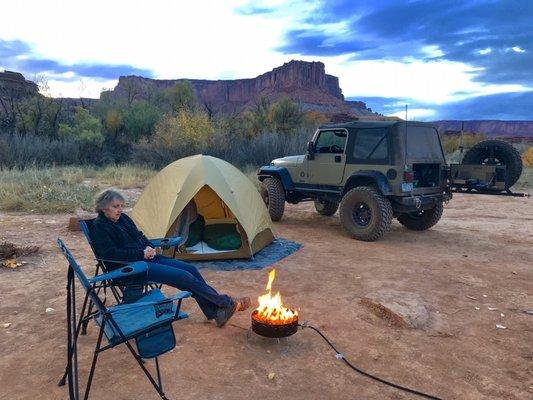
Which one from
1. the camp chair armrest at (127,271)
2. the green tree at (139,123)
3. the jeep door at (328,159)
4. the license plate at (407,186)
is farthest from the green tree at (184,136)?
the camp chair armrest at (127,271)

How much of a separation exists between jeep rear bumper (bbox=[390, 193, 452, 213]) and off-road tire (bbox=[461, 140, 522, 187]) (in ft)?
3.28

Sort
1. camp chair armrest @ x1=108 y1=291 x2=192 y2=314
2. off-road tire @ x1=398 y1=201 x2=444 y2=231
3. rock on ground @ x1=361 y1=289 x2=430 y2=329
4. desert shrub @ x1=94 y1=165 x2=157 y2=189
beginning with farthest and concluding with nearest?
1. desert shrub @ x1=94 y1=165 x2=157 y2=189
2. off-road tire @ x1=398 y1=201 x2=444 y2=231
3. rock on ground @ x1=361 y1=289 x2=430 y2=329
4. camp chair armrest @ x1=108 y1=291 x2=192 y2=314

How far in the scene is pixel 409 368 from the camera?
11.9ft

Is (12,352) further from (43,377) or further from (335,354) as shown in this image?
(335,354)

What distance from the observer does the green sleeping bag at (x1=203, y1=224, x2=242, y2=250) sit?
6.88 m

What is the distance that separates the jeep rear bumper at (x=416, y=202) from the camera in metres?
7.67

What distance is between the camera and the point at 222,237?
7.08 m

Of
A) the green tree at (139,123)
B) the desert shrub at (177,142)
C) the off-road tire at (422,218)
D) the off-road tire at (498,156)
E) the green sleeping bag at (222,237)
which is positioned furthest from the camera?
the green tree at (139,123)

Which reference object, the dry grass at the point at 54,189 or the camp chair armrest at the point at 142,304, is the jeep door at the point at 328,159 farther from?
the camp chair armrest at the point at 142,304

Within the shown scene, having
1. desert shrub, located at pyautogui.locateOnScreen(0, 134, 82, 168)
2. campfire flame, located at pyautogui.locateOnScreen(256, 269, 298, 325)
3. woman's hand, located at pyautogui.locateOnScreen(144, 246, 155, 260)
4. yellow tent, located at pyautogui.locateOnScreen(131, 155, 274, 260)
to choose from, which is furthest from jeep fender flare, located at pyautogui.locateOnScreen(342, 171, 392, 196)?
desert shrub, located at pyautogui.locateOnScreen(0, 134, 82, 168)

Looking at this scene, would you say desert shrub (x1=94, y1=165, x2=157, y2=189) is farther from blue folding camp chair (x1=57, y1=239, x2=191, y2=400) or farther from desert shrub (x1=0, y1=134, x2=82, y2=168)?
blue folding camp chair (x1=57, y1=239, x2=191, y2=400)

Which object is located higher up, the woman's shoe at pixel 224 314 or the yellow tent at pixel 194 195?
the yellow tent at pixel 194 195

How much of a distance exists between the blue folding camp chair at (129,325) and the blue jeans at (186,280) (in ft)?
1.58

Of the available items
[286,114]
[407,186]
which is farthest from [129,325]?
[286,114]
